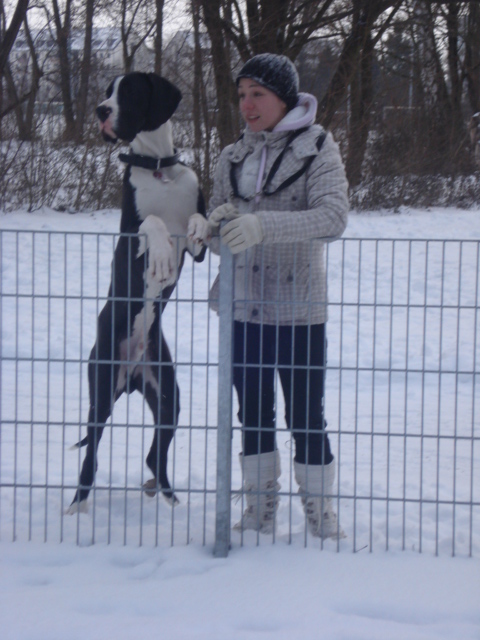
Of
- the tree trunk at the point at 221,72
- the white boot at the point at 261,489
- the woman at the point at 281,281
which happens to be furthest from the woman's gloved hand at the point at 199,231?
the tree trunk at the point at 221,72

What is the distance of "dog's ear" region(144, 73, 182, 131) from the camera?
3627 millimetres

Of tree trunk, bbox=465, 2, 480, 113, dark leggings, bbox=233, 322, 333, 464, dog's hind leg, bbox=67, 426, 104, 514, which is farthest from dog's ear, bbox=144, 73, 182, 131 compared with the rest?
tree trunk, bbox=465, 2, 480, 113

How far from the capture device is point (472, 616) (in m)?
2.69

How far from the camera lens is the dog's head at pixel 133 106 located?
3533mm

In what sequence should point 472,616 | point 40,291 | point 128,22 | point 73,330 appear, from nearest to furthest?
point 472,616 → point 73,330 → point 40,291 → point 128,22

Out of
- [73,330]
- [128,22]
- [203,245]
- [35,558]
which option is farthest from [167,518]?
[128,22]

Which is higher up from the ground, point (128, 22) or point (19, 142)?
point (128, 22)

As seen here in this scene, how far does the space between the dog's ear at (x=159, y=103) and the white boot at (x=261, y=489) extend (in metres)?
1.49

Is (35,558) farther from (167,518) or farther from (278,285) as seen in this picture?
(278,285)

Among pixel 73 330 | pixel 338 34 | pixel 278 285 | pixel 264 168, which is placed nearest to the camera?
pixel 278 285

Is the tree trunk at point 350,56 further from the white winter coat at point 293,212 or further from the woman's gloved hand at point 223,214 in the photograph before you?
the woman's gloved hand at point 223,214

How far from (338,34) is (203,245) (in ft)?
35.3

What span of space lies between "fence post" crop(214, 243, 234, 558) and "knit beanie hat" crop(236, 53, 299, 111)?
67 centimetres

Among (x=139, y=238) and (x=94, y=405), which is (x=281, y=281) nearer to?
(x=139, y=238)
